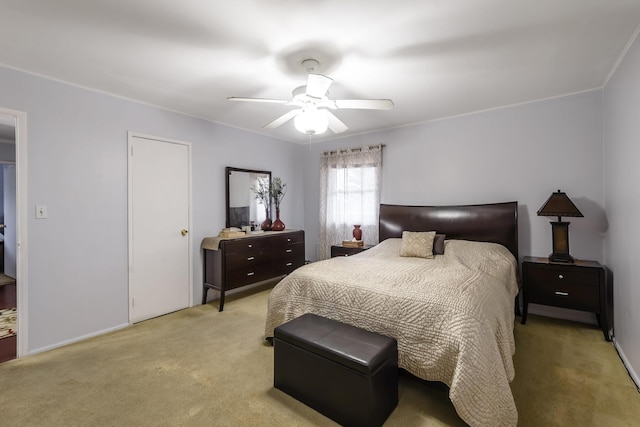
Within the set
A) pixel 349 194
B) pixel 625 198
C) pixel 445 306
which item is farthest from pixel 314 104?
pixel 625 198

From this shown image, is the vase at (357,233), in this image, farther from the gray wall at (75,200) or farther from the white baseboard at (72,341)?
the white baseboard at (72,341)

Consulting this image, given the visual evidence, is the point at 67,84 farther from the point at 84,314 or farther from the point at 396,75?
the point at 396,75

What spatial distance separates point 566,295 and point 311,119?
2.97 meters

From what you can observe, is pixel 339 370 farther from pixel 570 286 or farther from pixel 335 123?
pixel 570 286

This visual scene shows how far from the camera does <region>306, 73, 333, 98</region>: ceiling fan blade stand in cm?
203

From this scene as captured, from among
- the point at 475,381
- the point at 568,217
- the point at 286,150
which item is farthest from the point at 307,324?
the point at 286,150

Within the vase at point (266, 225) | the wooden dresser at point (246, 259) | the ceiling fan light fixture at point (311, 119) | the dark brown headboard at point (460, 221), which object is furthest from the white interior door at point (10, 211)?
the dark brown headboard at point (460, 221)

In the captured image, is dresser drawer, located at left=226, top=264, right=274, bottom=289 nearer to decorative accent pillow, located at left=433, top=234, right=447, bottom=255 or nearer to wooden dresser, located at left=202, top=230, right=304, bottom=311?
wooden dresser, located at left=202, top=230, right=304, bottom=311

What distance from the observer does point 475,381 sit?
1.52 meters

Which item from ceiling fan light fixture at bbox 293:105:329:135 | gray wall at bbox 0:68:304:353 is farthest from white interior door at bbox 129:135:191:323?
ceiling fan light fixture at bbox 293:105:329:135

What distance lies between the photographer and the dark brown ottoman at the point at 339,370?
159 centimetres

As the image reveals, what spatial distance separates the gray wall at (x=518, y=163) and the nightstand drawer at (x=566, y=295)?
1.64ft

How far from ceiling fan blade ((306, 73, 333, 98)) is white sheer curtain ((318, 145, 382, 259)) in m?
2.40

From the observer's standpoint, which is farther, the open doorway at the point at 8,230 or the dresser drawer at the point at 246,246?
the dresser drawer at the point at 246,246
